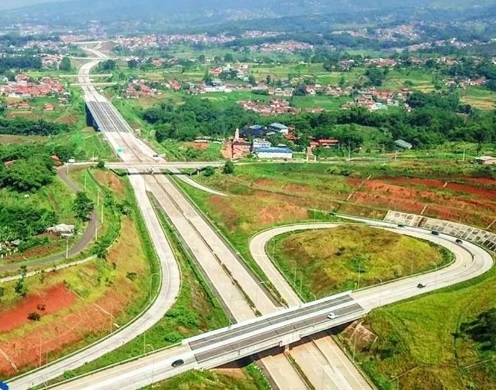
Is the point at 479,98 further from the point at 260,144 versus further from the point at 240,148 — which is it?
the point at 240,148

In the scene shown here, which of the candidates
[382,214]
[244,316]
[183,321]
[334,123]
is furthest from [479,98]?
[183,321]

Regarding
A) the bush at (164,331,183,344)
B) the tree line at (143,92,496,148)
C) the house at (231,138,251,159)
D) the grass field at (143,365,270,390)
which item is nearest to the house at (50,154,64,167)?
the house at (231,138,251,159)

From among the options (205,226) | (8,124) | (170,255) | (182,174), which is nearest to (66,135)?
(8,124)

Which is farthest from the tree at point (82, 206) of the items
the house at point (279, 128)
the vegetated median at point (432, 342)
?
the house at point (279, 128)

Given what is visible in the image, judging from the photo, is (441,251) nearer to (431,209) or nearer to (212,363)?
(431,209)

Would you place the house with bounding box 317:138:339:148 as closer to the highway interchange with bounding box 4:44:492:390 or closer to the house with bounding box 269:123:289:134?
the house with bounding box 269:123:289:134

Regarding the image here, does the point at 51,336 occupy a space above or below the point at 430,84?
above

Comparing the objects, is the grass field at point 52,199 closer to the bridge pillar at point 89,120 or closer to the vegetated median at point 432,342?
the vegetated median at point 432,342
